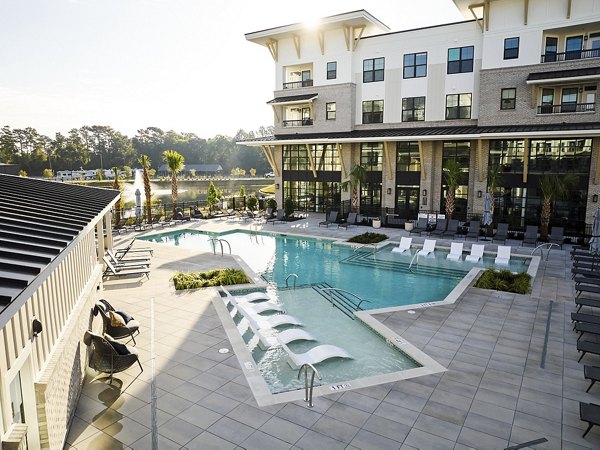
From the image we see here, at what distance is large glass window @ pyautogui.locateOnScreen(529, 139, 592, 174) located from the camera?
22.7 m

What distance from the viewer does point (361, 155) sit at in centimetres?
3045

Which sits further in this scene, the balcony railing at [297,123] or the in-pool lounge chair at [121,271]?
the balcony railing at [297,123]

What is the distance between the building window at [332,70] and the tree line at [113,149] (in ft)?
209

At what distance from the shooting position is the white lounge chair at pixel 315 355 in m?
8.66

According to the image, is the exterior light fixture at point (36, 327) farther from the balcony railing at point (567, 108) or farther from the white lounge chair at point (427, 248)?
the balcony railing at point (567, 108)

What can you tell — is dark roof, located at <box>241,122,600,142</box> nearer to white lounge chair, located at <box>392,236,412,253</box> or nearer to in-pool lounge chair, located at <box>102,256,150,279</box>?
white lounge chair, located at <box>392,236,412,253</box>

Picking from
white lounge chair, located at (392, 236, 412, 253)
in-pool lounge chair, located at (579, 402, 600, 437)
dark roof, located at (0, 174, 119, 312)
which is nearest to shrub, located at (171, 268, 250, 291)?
dark roof, located at (0, 174, 119, 312)

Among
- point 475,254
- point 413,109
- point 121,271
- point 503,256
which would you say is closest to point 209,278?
point 121,271

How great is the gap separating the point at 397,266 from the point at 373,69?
16.9 meters

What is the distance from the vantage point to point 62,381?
247 inches

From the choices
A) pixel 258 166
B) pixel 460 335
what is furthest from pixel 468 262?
pixel 258 166

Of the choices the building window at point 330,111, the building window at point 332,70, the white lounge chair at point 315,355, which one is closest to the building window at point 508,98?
the building window at point 330,111

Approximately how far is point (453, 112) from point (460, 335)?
66.3 feet

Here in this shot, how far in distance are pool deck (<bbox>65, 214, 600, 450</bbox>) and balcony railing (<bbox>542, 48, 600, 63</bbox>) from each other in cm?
1800
